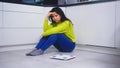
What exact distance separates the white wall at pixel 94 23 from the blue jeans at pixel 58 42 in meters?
0.41

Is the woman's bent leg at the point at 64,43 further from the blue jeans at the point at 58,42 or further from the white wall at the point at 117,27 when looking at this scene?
the white wall at the point at 117,27

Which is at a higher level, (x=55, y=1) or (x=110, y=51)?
(x=55, y=1)

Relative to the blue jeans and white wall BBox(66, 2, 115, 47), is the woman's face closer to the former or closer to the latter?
the blue jeans

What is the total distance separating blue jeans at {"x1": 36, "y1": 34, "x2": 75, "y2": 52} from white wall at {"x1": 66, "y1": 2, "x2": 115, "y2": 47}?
1.35ft

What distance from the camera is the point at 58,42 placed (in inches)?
105

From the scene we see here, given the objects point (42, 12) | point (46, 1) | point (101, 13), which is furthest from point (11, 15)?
point (101, 13)

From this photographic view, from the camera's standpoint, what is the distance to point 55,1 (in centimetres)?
350

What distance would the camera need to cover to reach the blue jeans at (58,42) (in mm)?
2490

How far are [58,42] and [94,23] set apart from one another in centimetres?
68

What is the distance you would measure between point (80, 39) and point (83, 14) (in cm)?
43

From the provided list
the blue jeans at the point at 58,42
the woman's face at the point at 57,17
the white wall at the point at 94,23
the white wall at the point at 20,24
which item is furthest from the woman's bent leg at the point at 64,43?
the white wall at the point at 20,24

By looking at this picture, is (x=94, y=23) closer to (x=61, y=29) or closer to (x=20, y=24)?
(x=61, y=29)

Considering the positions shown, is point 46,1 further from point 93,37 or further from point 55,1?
point 93,37

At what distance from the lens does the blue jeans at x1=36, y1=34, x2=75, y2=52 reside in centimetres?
249
